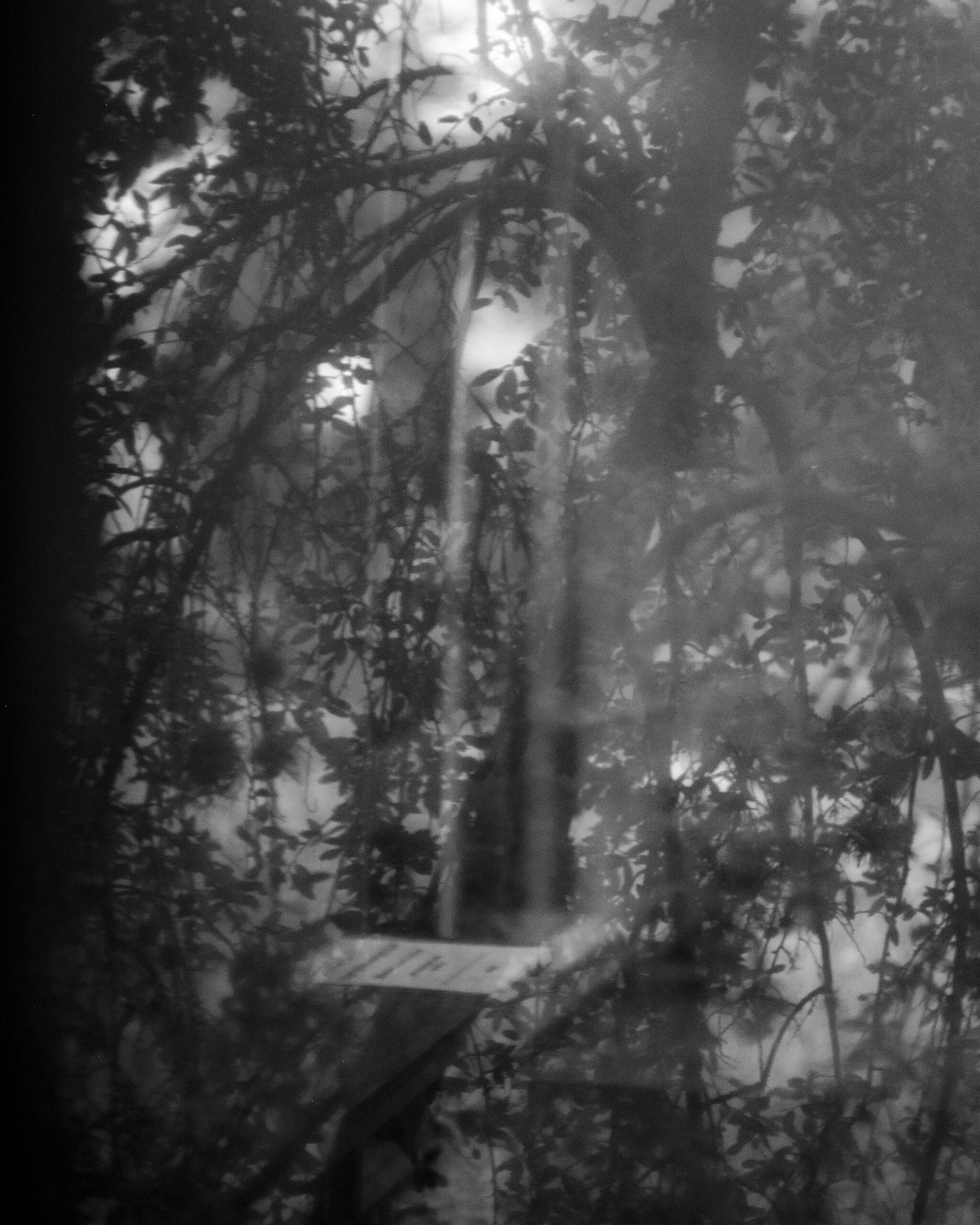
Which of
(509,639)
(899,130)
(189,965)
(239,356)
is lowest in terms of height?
(189,965)

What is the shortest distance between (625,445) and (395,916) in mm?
550

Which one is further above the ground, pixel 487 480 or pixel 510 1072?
pixel 487 480

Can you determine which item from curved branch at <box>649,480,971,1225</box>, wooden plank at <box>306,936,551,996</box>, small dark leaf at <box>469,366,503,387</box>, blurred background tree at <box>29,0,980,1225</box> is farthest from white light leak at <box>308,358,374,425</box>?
wooden plank at <box>306,936,551,996</box>

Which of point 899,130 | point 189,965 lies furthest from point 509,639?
point 899,130

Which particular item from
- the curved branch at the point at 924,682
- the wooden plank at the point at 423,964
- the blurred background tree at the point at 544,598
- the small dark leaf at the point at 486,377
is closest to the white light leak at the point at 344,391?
the blurred background tree at the point at 544,598

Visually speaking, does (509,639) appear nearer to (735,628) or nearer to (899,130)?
(735,628)

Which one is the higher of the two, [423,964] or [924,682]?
[924,682]

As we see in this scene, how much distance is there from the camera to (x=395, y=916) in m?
1.39

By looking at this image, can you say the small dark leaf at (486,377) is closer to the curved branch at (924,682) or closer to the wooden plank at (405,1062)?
the curved branch at (924,682)

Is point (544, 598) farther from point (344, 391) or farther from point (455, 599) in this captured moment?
point (344, 391)

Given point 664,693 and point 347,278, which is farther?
point 347,278

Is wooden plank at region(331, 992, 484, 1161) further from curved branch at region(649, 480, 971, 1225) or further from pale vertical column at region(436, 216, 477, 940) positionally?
curved branch at region(649, 480, 971, 1225)

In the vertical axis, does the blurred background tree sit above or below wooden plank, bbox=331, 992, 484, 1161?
above

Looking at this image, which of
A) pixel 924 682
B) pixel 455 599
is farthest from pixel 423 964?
pixel 924 682
